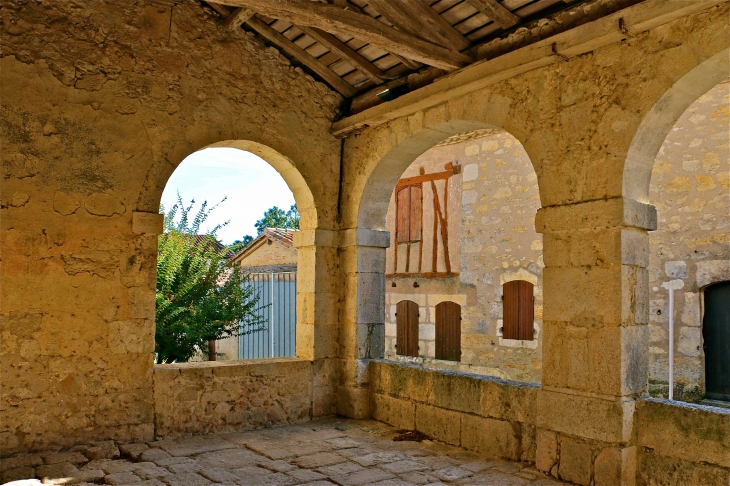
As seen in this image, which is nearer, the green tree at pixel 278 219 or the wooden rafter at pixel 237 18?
the wooden rafter at pixel 237 18

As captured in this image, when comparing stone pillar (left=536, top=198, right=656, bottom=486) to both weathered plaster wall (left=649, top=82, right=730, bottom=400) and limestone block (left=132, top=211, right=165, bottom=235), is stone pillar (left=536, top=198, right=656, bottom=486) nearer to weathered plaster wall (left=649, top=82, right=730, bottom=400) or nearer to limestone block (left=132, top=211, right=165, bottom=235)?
limestone block (left=132, top=211, right=165, bottom=235)

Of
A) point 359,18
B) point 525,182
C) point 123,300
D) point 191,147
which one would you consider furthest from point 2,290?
point 525,182

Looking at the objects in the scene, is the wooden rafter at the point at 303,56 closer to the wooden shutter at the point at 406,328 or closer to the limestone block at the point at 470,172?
the limestone block at the point at 470,172

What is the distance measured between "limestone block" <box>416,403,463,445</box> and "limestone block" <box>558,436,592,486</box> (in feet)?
3.09

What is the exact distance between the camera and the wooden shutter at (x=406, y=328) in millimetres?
10102

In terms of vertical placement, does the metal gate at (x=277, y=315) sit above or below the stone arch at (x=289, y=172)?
below

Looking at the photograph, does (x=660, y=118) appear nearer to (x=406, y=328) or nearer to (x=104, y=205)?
(x=104, y=205)

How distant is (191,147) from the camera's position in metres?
4.74

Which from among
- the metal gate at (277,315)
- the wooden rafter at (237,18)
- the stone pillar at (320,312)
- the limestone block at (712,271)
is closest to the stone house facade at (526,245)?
the limestone block at (712,271)

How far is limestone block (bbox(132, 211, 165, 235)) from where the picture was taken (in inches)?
174

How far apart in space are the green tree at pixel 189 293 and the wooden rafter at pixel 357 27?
3.08 metres

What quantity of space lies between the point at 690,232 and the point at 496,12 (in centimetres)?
450

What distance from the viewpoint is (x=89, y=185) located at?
429cm

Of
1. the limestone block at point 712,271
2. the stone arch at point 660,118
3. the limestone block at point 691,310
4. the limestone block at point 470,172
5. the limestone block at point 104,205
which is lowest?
the limestone block at point 691,310
